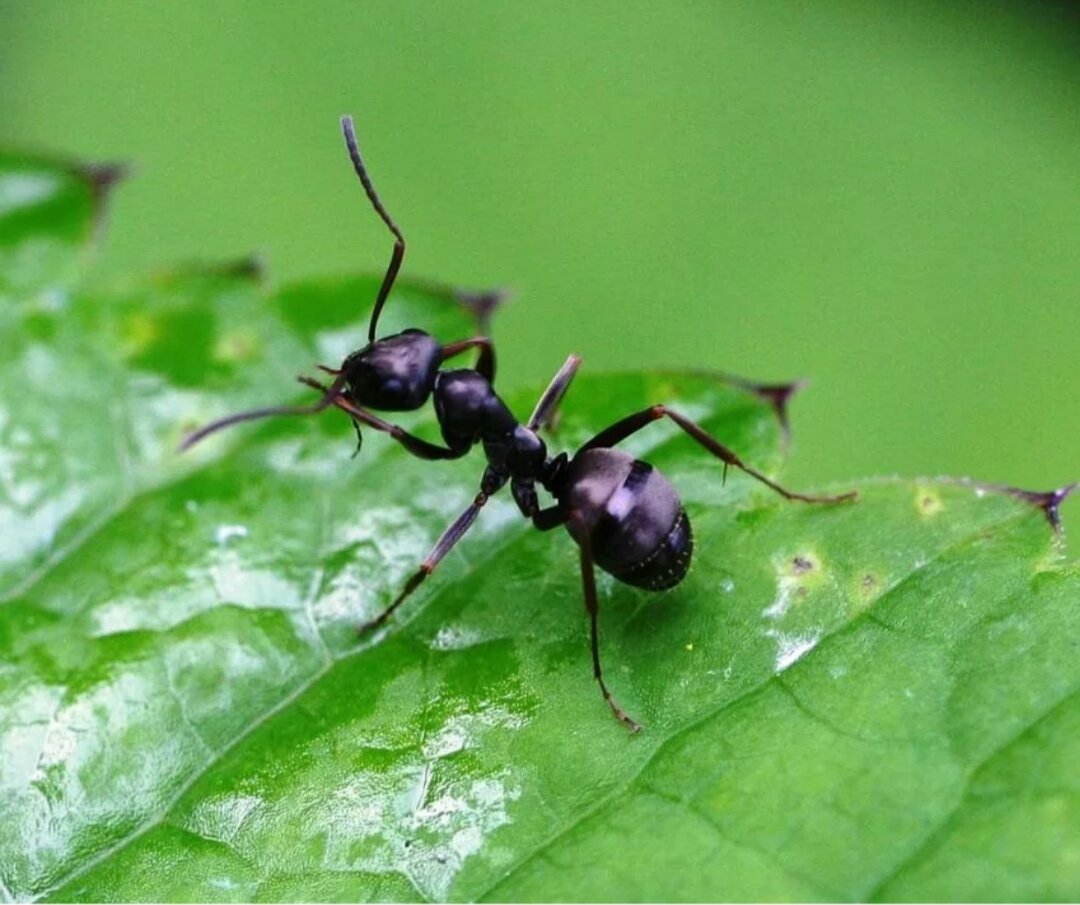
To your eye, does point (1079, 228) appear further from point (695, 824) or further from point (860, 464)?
point (695, 824)

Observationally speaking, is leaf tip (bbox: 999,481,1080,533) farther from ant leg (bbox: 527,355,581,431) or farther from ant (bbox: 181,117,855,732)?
ant leg (bbox: 527,355,581,431)

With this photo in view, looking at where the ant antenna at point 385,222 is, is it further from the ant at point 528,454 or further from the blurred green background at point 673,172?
the blurred green background at point 673,172

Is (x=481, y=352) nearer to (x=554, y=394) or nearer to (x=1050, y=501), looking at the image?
(x=554, y=394)

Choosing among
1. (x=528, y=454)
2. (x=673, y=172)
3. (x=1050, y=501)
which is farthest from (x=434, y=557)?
(x=673, y=172)

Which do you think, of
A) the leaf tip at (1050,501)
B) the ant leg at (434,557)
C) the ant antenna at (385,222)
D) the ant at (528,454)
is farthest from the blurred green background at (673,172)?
the leaf tip at (1050,501)

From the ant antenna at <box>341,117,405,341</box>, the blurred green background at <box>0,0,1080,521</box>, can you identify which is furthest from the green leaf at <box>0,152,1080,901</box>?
the blurred green background at <box>0,0,1080,521</box>
